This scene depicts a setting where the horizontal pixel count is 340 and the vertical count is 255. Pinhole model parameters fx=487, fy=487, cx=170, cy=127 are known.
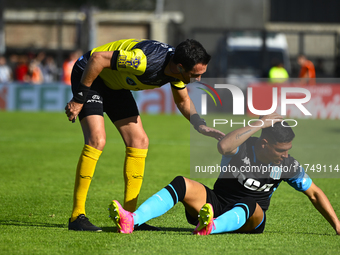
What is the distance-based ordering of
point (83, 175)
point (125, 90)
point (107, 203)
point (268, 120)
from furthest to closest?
1. point (107, 203)
2. point (125, 90)
3. point (83, 175)
4. point (268, 120)

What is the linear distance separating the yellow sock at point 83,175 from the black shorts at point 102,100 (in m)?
0.31

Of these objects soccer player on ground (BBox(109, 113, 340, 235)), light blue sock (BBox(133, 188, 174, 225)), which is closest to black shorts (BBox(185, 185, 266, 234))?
soccer player on ground (BBox(109, 113, 340, 235))

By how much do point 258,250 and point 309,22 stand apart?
77.9 ft

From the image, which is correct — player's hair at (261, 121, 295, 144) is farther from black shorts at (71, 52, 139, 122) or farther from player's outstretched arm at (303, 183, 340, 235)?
black shorts at (71, 52, 139, 122)

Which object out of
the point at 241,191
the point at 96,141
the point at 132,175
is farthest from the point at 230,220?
the point at 96,141

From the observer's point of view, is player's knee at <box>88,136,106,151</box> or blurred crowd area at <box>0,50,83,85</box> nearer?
player's knee at <box>88,136,106,151</box>

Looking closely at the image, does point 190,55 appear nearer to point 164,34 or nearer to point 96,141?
point 96,141

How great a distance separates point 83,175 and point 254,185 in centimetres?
141

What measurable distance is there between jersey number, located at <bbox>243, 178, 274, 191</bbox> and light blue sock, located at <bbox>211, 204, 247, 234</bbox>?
0.78 ft

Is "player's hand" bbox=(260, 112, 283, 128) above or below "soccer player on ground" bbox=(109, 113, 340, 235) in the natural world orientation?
above

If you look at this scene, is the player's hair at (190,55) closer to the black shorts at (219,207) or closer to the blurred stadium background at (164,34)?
the black shorts at (219,207)

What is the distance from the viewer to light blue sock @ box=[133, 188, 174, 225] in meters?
3.66

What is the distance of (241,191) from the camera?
400cm

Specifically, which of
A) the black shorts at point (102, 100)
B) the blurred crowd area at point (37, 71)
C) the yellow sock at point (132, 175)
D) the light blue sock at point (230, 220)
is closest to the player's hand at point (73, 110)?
the black shorts at point (102, 100)
